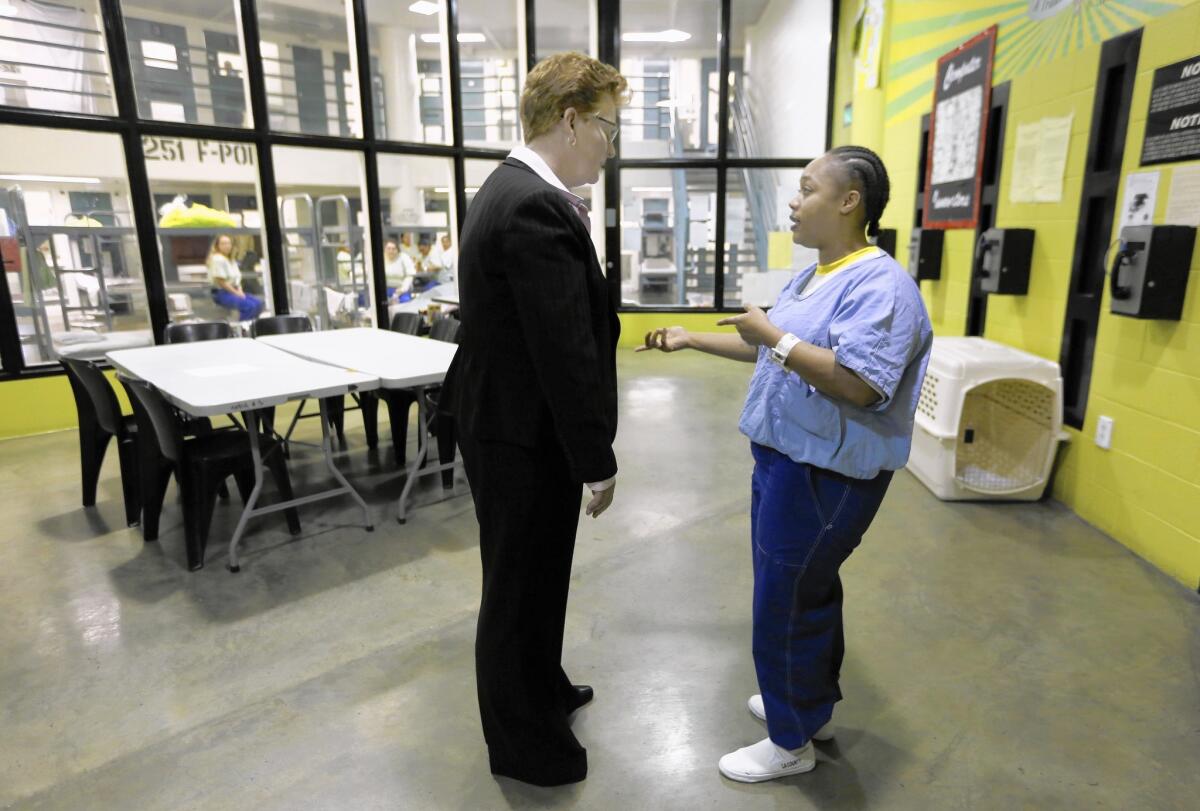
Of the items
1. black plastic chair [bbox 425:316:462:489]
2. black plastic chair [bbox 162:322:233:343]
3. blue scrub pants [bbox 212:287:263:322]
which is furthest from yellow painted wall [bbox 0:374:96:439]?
black plastic chair [bbox 425:316:462:489]

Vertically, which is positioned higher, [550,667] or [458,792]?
[550,667]

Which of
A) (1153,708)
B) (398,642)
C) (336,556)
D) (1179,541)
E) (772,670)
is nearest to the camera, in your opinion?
(772,670)

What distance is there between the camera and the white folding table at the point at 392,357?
11.2 feet

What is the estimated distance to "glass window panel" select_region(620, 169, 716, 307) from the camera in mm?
8406

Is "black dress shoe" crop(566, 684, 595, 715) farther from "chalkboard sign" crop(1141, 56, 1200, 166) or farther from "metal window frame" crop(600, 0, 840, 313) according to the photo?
"metal window frame" crop(600, 0, 840, 313)

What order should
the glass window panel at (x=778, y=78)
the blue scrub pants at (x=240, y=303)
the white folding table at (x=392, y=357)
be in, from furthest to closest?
the glass window panel at (x=778, y=78), the blue scrub pants at (x=240, y=303), the white folding table at (x=392, y=357)

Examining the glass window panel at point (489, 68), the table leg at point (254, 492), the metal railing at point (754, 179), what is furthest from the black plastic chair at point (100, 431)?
the metal railing at point (754, 179)

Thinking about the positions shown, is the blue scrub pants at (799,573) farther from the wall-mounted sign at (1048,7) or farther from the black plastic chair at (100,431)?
the wall-mounted sign at (1048,7)

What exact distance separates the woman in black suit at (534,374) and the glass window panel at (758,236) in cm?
683

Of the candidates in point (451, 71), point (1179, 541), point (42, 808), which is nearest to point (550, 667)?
point (42, 808)

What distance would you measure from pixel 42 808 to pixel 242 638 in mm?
792

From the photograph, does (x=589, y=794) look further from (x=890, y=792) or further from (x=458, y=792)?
(x=890, y=792)

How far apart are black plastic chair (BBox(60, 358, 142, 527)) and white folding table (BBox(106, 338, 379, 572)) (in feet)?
0.55

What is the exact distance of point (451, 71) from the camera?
6.76 m
